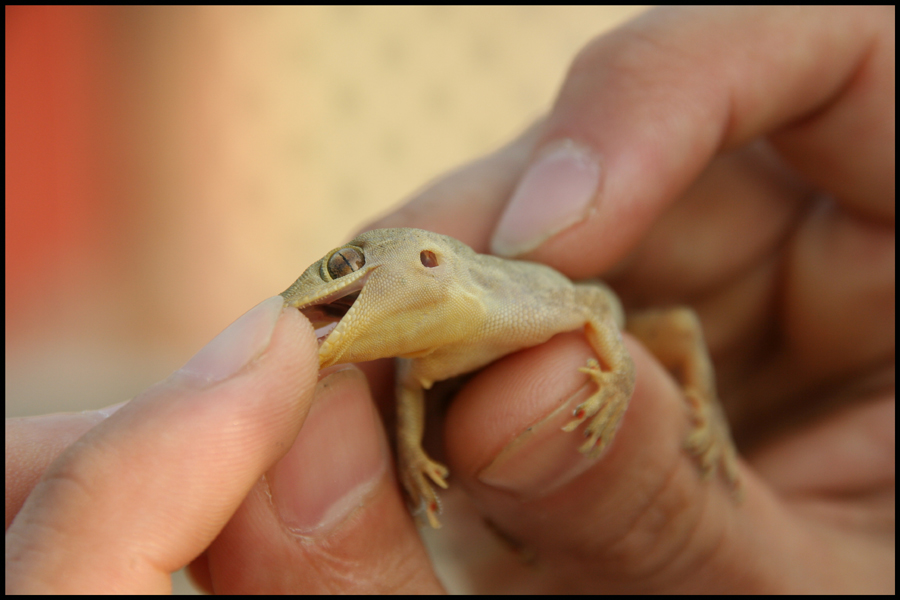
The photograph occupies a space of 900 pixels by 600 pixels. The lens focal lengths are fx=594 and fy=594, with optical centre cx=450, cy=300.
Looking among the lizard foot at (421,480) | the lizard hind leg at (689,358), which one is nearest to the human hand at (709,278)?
the lizard foot at (421,480)

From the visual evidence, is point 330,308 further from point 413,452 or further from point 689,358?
point 689,358

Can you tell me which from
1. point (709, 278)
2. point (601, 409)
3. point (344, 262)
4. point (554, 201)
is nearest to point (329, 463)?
point (344, 262)

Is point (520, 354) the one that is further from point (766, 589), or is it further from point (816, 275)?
point (816, 275)

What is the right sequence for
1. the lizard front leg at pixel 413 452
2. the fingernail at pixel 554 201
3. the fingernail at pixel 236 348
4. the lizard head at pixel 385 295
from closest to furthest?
the fingernail at pixel 236 348 < the lizard head at pixel 385 295 < the lizard front leg at pixel 413 452 < the fingernail at pixel 554 201

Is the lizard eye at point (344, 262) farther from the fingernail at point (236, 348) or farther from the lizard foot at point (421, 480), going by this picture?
the lizard foot at point (421, 480)

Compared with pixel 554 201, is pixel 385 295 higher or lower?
higher

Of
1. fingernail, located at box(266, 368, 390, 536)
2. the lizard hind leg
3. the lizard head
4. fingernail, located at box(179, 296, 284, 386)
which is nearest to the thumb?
fingernail, located at box(179, 296, 284, 386)

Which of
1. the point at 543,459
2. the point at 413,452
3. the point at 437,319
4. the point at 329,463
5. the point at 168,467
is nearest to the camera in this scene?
the point at 168,467
